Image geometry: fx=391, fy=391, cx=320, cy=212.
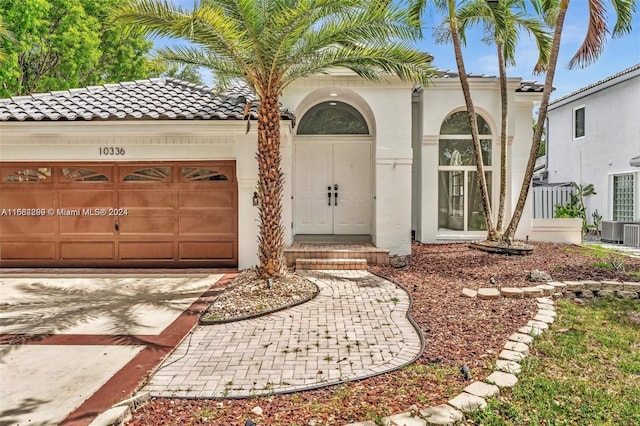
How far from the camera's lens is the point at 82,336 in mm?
5516

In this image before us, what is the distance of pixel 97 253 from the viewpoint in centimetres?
1005

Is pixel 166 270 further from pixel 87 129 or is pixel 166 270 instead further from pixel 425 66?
pixel 425 66

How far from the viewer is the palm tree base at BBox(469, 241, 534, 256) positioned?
10.5 m

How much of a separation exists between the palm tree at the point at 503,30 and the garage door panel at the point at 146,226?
8.98m

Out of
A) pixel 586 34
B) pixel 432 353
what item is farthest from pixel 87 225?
pixel 586 34

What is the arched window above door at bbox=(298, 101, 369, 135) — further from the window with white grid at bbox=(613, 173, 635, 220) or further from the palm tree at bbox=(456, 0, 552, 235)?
the window with white grid at bbox=(613, 173, 635, 220)

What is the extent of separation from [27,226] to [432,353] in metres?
10.4

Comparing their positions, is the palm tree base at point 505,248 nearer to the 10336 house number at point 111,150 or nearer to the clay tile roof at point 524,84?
the clay tile roof at point 524,84

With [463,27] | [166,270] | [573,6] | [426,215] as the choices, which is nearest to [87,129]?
[166,270]

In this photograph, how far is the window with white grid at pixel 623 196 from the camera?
16391 mm

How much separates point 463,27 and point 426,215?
227 inches

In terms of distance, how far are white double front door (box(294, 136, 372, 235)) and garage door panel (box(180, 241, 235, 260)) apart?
279 cm

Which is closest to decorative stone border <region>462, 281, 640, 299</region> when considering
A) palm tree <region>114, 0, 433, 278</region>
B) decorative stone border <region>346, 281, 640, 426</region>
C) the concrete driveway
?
decorative stone border <region>346, 281, 640, 426</region>

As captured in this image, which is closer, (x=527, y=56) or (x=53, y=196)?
(x=53, y=196)
